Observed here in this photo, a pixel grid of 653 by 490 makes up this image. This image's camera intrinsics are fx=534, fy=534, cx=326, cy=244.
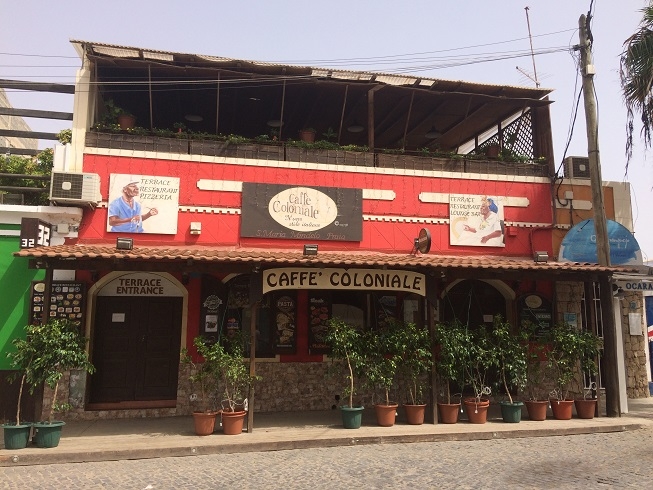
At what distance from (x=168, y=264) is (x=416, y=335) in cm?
471

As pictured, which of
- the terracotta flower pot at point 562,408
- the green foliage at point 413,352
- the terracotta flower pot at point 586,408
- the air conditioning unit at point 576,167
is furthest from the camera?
the air conditioning unit at point 576,167

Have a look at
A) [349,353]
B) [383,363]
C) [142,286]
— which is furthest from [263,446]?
[142,286]

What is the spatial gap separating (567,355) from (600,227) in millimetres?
2962

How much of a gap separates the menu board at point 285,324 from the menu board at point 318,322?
1.17ft

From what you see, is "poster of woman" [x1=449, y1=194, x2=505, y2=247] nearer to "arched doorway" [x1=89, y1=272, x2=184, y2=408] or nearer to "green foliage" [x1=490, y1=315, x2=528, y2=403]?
"green foliage" [x1=490, y1=315, x2=528, y2=403]

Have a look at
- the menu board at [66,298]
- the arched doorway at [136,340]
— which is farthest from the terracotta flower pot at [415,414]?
the menu board at [66,298]

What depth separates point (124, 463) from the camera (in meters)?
7.77

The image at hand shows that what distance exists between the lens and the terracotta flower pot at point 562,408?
10.6m

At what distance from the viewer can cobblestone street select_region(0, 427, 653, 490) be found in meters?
6.61

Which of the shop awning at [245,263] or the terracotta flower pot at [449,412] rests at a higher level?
the shop awning at [245,263]

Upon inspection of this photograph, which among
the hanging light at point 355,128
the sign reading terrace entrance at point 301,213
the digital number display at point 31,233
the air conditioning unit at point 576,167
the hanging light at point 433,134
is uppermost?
the hanging light at point 433,134

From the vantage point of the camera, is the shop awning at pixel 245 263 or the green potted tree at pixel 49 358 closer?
the green potted tree at pixel 49 358

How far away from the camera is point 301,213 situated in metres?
11.9

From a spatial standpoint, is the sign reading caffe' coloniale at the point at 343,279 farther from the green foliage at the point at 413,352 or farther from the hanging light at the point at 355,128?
the hanging light at the point at 355,128
